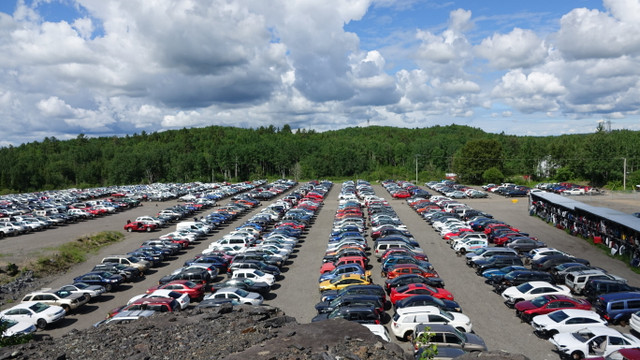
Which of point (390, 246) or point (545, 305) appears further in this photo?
point (390, 246)

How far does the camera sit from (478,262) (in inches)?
906

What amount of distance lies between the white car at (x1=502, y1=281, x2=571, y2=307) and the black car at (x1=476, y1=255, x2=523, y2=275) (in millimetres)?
3870

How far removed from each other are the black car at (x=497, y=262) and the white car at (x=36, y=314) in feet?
69.8

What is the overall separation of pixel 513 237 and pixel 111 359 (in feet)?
84.2

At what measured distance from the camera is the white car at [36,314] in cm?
1684

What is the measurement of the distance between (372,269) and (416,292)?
6.06m

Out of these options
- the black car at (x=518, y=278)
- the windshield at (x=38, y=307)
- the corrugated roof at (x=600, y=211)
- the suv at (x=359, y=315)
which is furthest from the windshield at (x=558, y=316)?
the windshield at (x=38, y=307)

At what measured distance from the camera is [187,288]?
64.1ft

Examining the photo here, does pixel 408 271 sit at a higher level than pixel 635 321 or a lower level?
higher

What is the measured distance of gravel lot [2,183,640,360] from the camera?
1565cm

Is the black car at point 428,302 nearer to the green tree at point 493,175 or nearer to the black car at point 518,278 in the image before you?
the black car at point 518,278

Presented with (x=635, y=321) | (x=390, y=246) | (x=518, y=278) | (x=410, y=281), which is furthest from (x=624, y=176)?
(x=410, y=281)

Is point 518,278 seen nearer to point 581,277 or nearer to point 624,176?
point 581,277

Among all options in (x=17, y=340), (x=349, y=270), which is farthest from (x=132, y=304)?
(x=349, y=270)
